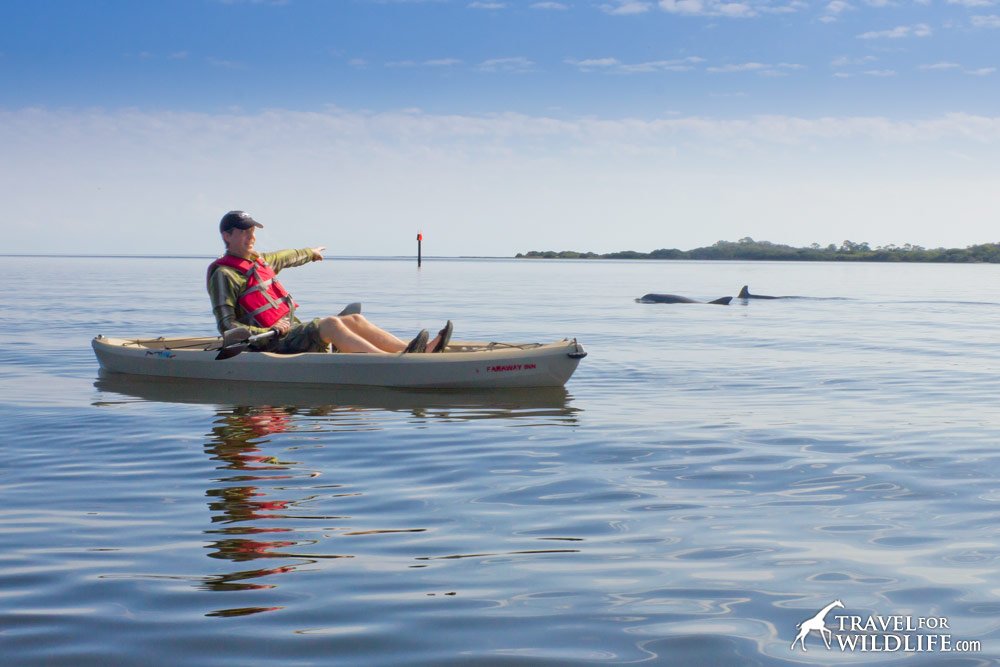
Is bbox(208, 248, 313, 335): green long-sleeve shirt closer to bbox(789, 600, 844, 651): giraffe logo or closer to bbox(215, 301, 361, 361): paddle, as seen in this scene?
bbox(215, 301, 361, 361): paddle

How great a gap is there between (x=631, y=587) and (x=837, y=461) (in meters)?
3.52

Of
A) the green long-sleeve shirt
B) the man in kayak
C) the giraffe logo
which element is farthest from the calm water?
the green long-sleeve shirt

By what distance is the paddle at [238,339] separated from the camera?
1050cm

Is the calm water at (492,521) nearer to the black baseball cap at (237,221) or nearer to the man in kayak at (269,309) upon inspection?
the man in kayak at (269,309)

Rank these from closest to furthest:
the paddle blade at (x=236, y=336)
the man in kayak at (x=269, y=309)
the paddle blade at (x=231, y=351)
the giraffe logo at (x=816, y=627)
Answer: the giraffe logo at (x=816, y=627) < the paddle blade at (x=236, y=336) < the man in kayak at (x=269, y=309) < the paddle blade at (x=231, y=351)

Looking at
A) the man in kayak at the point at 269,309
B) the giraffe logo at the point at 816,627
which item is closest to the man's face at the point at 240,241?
the man in kayak at the point at 269,309

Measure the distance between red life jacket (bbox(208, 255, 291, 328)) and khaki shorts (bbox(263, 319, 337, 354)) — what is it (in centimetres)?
25

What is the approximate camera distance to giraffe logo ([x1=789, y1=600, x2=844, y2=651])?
12.0ft

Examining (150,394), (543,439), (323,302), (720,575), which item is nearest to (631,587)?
(720,575)

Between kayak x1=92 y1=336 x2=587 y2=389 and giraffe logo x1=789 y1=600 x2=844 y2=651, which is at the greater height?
kayak x1=92 y1=336 x2=587 y2=389

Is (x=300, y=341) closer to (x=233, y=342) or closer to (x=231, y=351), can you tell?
(x=231, y=351)

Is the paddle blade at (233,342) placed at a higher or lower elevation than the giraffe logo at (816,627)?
higher

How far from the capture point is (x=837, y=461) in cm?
713

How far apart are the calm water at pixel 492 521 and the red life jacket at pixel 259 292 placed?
985mm
